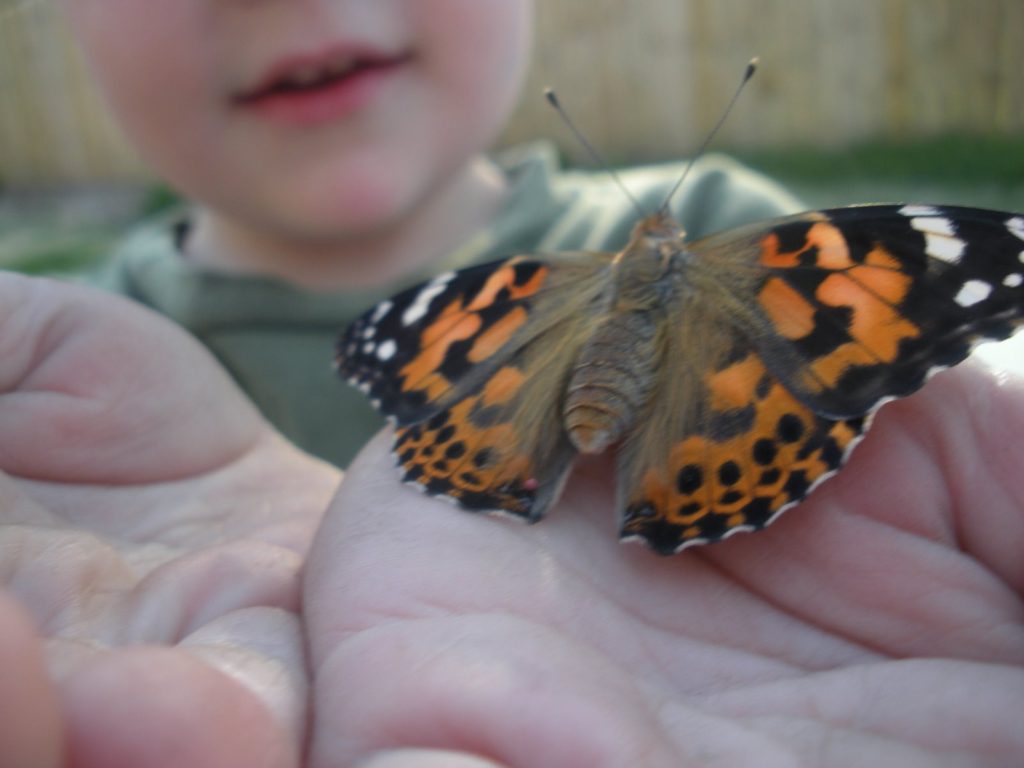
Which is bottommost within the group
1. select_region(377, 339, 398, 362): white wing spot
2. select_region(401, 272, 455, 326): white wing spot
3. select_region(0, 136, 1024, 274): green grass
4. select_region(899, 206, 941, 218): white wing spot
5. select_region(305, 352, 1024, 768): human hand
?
select_region(0, 136, 1024, 274): green grass

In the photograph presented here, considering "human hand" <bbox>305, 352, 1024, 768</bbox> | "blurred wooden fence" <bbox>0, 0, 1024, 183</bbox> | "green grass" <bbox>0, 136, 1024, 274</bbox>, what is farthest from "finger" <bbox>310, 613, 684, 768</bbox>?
"blurred wooden fence" <bbox>0, 0, 1024, 183</bbox>

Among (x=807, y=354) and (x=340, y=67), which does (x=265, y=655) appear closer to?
(x=807, y=354)

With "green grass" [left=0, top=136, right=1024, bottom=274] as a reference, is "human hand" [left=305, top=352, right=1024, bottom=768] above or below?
above

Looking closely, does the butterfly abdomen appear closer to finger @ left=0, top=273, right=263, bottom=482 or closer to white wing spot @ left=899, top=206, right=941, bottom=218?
white wing spot @ left=899, top=206, right=941, bottom=218

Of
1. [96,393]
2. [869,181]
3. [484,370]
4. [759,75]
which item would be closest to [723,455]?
[484,370]

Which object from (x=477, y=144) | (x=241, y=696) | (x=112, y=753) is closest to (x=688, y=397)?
(x=241, y=696)

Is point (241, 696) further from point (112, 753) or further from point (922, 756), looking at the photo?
point (922, 756)
